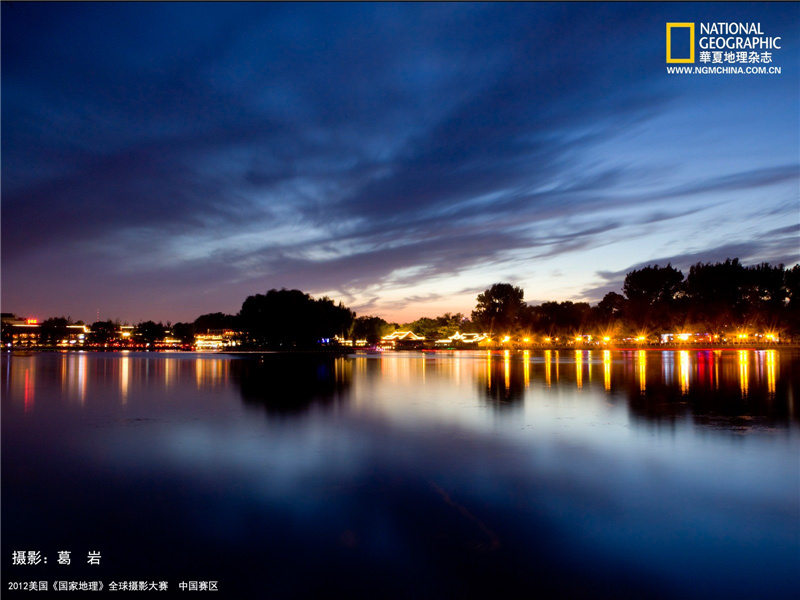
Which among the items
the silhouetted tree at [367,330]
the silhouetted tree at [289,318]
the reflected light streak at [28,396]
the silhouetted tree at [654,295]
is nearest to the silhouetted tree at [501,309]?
the silhouetted tree at [654,295]

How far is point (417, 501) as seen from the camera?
26.5 ft

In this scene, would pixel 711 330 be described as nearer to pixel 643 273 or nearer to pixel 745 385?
pixel 643 273

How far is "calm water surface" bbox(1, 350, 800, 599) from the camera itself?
5801 millimetres

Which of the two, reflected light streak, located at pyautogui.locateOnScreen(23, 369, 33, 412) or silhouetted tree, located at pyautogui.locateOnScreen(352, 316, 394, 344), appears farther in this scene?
silhouetted tree, located at pyautogui.locateOnScreen(352, 316, 394, 344)

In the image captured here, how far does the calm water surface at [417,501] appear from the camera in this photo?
19.0 ft

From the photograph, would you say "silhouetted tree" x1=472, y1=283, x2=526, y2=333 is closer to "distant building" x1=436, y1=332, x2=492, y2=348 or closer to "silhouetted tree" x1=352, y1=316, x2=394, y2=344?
"distant building" x1=436, y1=332, x2=492, y2=348

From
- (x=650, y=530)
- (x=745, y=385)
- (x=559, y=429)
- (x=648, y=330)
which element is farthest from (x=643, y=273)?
(x=650, y=530)

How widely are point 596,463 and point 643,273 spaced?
337 feet

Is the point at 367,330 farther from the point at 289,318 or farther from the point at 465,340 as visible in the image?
the point at 289,318

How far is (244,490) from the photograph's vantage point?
28.5ft

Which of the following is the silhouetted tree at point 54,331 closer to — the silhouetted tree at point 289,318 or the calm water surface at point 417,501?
the silhouetted tree at point 289,318

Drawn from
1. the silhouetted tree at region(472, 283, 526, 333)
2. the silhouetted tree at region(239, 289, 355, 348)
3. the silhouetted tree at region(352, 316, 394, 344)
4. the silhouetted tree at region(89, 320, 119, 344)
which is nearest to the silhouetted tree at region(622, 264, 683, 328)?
the silhouetted tree at region(472, 283, 526, 333)

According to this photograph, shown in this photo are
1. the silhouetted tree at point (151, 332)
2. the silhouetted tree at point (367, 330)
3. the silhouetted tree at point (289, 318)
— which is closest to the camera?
the silhouetted tree at point (289, 318)

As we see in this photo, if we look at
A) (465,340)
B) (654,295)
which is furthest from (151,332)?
(654,295)
